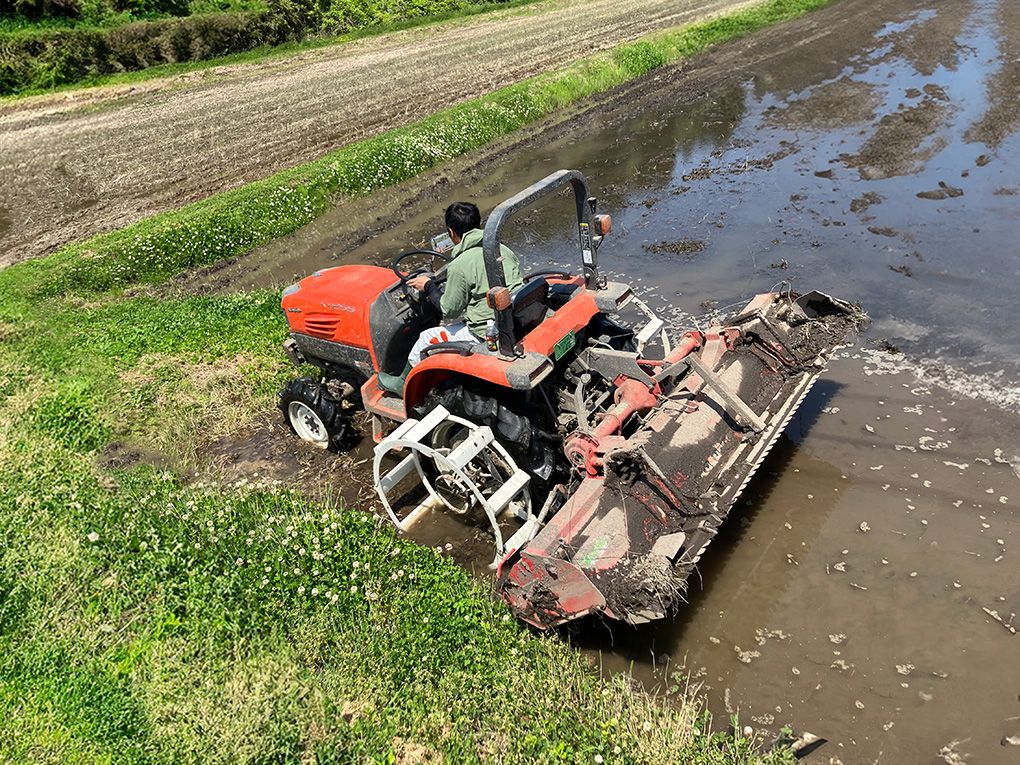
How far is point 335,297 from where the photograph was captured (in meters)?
6.53

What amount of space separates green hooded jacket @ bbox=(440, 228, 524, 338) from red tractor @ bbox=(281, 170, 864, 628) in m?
0.19

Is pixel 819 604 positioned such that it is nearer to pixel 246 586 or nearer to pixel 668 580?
pixel 668 580

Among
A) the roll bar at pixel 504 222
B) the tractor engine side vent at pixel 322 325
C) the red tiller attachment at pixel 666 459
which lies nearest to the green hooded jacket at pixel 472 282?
the roll bar at pixel 504 222

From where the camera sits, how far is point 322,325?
671cm

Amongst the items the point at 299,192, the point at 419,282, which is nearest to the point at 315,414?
the point at 419,282

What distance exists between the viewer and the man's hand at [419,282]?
6.15 meters

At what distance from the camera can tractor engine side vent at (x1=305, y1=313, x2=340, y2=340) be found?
6.59m

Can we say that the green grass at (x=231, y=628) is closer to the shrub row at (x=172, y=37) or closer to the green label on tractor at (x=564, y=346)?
the green label on tractor at (x=564, y=346)

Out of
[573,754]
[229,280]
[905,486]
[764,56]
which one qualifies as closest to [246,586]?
[573,754]

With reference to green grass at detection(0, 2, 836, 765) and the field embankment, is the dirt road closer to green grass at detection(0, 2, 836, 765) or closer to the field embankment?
green grass at detection(0, 2, 836, 765)

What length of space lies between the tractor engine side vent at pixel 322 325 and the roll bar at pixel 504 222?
2.20 meters

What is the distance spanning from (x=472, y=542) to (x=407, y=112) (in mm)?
14758

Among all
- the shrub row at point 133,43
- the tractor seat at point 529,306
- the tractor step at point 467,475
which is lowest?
the shrub row at point 133,43

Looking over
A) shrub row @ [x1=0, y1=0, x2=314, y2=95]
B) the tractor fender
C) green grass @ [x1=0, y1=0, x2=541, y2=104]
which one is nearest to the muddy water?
the tractor fender
